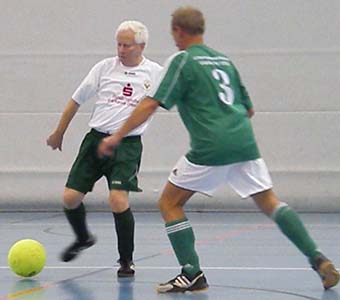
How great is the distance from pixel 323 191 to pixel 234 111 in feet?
19.6

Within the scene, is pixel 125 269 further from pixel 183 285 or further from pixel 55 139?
pixel 55 139

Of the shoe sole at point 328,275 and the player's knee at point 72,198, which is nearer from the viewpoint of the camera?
the shoe sole at point 328,275

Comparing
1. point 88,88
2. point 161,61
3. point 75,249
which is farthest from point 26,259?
point 161,61

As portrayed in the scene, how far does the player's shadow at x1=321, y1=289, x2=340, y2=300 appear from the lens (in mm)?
5527

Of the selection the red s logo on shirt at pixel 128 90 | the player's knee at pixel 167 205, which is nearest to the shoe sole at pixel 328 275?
the player's knee at pixel 167 205

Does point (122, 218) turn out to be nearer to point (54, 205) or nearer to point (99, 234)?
point (99, 234)

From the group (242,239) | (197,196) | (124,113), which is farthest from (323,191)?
(124,113)

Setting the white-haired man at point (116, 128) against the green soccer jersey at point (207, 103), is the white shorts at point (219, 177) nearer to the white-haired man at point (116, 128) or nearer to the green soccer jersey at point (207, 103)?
the green soccer jersey at point (207, 103)

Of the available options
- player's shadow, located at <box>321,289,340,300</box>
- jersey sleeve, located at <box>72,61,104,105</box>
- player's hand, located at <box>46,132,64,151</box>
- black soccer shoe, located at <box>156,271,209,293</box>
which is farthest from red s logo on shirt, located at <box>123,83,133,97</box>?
player's shadow, located at <box>321,289,340,300</box>

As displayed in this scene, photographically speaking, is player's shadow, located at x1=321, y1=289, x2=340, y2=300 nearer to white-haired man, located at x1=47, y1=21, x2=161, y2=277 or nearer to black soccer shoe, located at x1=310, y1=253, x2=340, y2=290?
black soccer shoe, located at x1=310, y1=253, x2=340, y2=290

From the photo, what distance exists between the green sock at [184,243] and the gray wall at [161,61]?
19.0 feet

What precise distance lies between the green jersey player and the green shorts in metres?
0.71

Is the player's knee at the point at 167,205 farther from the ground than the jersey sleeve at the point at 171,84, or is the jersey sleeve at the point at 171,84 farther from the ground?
the jersey sleeve at the point at 171,84

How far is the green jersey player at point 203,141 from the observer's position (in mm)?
5637
